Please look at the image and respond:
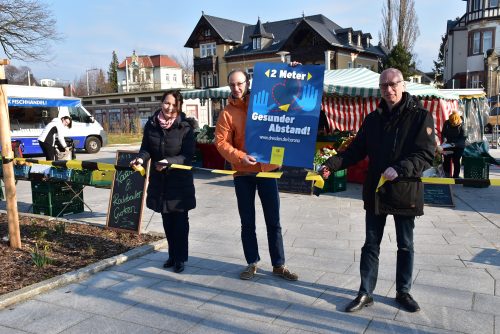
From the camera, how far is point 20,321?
3.59 meters

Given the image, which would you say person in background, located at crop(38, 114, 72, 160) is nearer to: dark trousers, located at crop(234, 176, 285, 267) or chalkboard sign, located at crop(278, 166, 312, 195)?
chalkboard sign, located at crop(278, 166, 312, 195)

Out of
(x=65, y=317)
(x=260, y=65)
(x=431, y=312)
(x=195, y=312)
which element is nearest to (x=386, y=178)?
(x=431, y=312)

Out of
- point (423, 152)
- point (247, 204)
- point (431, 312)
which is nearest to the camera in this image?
point (423, 152)

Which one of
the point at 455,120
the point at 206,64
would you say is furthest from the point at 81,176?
the point at 206,64

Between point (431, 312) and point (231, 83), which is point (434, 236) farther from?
point (231, 83)

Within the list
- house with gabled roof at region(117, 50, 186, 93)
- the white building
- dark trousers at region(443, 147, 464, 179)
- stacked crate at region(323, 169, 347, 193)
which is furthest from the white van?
house with gabled roof at region(117, 50, 186, 93)

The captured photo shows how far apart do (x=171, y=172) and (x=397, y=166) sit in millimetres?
2247

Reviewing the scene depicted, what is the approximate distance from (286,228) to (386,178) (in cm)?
326

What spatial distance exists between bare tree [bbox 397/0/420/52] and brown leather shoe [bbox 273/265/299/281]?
38.3 m

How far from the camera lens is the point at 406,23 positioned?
38.8m

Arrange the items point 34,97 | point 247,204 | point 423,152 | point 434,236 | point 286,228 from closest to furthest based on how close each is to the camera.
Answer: point 423,152, point 247,204, point 434,236, point 286,228, point 34,97

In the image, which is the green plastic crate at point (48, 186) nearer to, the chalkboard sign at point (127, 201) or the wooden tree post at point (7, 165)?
the chalkboard sign at point (127, 201)

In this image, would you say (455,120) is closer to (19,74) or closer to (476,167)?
(476,167)

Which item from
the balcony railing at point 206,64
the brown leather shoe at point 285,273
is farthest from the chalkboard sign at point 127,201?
the balcony railing at point 206,64
